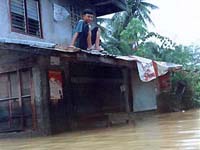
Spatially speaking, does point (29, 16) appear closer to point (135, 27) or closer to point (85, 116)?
point (85, 116)

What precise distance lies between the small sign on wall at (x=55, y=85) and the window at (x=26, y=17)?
6.85 ft

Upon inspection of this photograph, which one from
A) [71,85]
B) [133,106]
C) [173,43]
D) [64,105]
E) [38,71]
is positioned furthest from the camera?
[173,43]

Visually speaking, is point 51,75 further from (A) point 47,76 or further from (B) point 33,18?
(B) point 33,18

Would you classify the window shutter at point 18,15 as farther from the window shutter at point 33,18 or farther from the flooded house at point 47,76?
the window shutter at point 33,18

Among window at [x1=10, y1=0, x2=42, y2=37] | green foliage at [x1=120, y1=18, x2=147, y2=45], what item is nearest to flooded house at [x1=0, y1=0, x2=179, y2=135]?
window at [x1=10, y1=0, x2=42, y2=37]

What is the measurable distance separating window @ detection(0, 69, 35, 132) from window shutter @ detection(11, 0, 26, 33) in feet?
6.31

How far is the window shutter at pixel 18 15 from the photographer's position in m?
10.0

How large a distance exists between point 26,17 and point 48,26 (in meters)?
1.08

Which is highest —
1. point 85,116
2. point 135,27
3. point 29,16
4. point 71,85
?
point 135,27

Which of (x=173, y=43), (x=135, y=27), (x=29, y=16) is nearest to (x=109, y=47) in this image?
(x=135, y=27)

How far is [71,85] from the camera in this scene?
9602 millimetres

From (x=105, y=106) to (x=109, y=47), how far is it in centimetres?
755

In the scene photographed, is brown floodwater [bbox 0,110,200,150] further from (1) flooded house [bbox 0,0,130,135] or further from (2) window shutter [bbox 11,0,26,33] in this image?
(2) window shutter [bbox 11,0,26,33]

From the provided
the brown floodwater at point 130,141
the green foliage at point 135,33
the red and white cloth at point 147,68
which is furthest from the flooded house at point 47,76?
the green foliage at point 135,33
